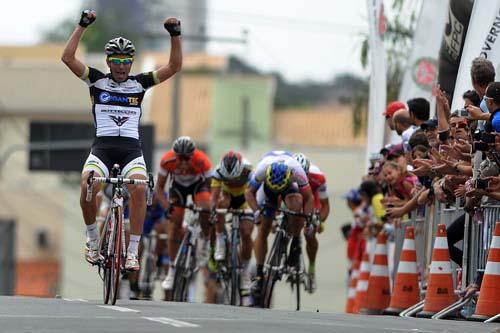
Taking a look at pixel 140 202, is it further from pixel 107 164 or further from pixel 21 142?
pixel 21 142

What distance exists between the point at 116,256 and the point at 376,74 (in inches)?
367

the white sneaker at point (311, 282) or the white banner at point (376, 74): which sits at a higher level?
the white banner at point (376, 74)

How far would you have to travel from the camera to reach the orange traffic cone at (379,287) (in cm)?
2181

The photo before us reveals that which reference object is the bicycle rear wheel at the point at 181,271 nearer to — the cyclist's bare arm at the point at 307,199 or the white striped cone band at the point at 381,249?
the cyclist's bare arm at the point at 307,199

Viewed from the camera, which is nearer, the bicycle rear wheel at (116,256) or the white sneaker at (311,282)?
the bicycle rear wheel at (116,256)

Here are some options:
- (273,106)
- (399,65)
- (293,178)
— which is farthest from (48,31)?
(293,178)

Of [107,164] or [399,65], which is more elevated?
[399,65]

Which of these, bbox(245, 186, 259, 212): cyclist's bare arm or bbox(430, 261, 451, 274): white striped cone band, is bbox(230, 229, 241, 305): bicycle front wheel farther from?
bbox(430, 261, 451, 274): white striped cone band

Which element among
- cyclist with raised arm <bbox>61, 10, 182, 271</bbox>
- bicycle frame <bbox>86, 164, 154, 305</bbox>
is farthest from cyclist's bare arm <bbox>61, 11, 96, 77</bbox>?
bicycle frame <bbox>86, 164, 154, 305</bbox>

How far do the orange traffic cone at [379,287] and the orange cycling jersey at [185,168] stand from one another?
146 inches

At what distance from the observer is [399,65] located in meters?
33.7

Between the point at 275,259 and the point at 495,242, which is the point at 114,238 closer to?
the point at 495,242

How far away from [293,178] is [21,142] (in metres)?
67.2

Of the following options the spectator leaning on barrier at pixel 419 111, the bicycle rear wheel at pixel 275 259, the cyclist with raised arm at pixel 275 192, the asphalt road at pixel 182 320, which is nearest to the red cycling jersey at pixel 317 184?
the cyclist with raised arm at pixel 275 192
